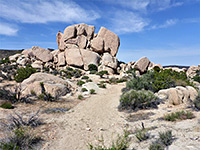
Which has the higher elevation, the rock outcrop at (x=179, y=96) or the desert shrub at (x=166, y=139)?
the rock outcrop at (x=179, y=96)

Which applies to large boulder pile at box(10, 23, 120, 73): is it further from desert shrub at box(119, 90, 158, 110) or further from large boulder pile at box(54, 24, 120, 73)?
desert shrub at box(119, 90, 158, 110)

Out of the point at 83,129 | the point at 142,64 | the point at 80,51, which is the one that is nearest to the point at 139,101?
the point at 83,129

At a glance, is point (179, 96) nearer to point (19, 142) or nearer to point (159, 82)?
point (159, 82)

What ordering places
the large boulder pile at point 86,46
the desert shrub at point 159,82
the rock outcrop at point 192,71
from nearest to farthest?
1. the desert shrub at point 159,82
2. the large boulder pile at point 86,46
3. the rock outcrop at point 192,71

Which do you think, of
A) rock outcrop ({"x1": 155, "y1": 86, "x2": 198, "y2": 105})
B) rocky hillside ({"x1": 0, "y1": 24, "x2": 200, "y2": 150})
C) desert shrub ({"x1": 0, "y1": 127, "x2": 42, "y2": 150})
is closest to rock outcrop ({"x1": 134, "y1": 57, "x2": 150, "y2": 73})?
rocky hillside ({"x1": 0, "y1": 24, "x2": 200, "y2": 150})

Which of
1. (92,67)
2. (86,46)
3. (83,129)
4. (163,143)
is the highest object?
A: (86,46)

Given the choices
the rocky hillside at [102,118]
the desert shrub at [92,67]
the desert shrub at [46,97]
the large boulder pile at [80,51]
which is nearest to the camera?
the rocky hillside at [102,118]

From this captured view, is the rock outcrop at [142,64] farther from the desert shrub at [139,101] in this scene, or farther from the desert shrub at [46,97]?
the desert shrub at [46,97]

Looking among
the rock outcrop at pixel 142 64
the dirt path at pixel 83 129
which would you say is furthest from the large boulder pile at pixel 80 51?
the dirt path at pixel 83 129

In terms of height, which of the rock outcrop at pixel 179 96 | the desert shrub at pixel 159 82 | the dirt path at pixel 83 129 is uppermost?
the desert shrub at pixel 159 82

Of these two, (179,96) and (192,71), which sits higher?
(192,71)

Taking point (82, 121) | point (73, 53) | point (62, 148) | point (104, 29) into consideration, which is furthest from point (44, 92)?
point (104, 29)

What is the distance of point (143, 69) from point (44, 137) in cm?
3915

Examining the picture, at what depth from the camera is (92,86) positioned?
21.9 m
